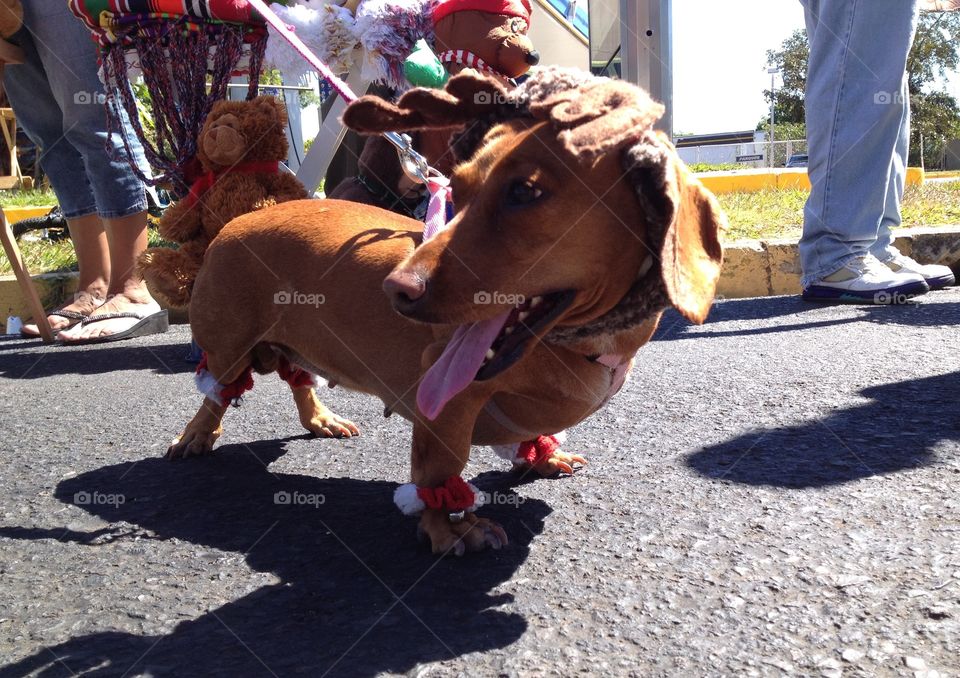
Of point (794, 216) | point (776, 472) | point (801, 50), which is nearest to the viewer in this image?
point (776, 472)

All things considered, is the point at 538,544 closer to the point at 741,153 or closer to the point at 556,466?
the point at 556,466

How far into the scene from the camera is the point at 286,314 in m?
2.44

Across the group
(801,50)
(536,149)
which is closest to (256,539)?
(536,149)

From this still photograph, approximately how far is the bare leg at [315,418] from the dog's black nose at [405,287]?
1.36m

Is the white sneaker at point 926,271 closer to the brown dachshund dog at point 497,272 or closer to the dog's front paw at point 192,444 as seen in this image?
the brown dachshund dog at point 497,272

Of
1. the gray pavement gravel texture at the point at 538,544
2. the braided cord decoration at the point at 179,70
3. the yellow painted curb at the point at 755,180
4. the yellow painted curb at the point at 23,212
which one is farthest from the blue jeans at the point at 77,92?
the yellow painted curb at the point at 755,180

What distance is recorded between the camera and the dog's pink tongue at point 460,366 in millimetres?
1679

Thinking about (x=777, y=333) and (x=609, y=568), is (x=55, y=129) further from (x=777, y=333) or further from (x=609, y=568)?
(x=609, y=568)

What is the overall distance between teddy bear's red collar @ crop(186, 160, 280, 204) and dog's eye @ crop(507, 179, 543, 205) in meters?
1.58

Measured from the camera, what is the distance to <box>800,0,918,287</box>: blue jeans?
4195mm

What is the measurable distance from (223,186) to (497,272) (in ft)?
5.32

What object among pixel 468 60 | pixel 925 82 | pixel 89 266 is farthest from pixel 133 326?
pixel 925 82

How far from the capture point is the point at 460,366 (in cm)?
169

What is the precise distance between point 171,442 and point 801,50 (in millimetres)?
29622
